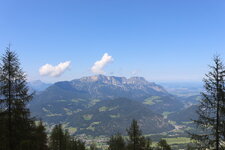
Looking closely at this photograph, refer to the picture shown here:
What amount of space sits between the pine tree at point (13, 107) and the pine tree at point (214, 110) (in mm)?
16720

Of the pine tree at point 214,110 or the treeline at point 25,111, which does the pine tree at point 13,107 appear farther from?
the pine tree at point 214,110

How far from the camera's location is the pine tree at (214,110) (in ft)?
64.2

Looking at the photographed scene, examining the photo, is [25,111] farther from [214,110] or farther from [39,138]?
[214,110]

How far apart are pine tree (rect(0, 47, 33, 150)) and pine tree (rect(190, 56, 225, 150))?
1672cm

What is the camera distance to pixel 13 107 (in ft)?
66.2

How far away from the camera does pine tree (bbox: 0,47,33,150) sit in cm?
2002

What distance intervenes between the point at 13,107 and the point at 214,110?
19387mm

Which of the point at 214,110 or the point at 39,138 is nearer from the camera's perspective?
the point at 214,110

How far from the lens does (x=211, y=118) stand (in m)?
20.2

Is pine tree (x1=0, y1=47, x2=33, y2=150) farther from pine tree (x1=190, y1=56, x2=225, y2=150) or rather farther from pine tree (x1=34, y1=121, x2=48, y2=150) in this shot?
pine tree (x1=190, y1=56, x2=225, y2=150)

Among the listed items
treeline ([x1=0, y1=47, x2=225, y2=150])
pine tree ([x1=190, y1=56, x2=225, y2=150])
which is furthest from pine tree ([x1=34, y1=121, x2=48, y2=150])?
pine tree ([x1=190, y1=56, x2=225, y2=150])

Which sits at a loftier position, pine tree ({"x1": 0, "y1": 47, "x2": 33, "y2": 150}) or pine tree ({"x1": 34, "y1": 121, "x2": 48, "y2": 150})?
pine tree ({"x1": 0, "y1": 47, "x2": 33, "y2": 150})

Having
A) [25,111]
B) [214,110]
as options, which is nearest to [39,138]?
[25,111]

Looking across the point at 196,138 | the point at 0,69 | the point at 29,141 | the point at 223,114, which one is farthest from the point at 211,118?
the point at 0,69
